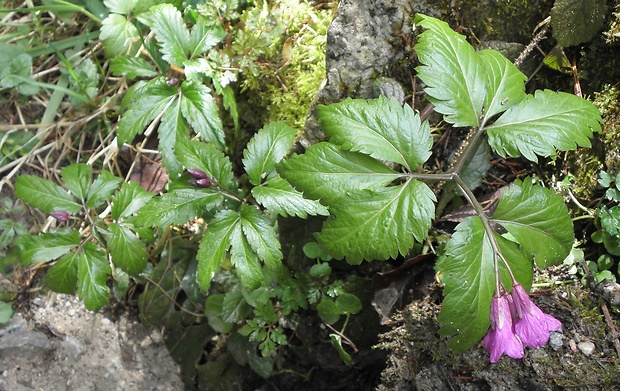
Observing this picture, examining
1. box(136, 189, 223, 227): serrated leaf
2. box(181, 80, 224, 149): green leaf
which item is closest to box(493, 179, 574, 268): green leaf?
box(136, 189, 223, 227): serrated leaf

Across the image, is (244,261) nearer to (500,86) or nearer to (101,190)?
(101,190)

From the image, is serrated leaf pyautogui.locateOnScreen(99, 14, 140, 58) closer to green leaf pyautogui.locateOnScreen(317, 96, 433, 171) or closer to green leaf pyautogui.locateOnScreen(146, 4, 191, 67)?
green leaf pyautogui.locateOnScreen(146, 4, 191, 67)

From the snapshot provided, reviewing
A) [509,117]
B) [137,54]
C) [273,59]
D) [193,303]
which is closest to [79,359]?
[193,303]

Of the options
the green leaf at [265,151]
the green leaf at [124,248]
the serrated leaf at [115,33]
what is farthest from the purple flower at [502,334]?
the serrated leaf at [115,33]

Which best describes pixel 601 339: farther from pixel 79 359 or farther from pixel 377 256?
→ pixel 79 359

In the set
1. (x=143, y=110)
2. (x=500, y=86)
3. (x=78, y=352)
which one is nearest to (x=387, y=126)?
(x=500, y=86)
